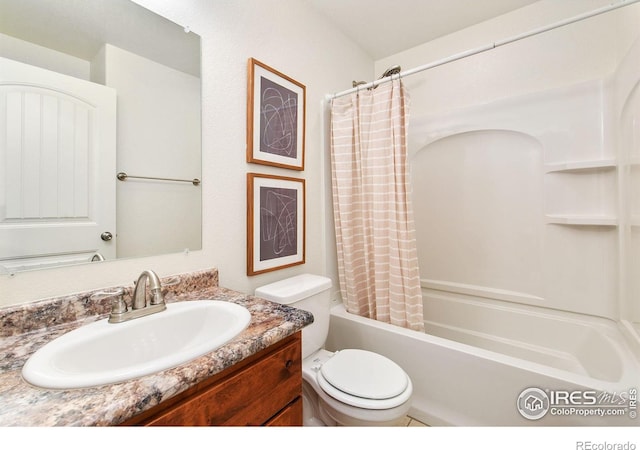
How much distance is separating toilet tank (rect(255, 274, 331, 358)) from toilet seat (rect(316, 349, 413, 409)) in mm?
143

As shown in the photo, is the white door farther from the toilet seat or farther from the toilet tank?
the toilet seat

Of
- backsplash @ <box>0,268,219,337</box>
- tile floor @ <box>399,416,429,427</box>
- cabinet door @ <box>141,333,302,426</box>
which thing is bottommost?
tile floor @ <box>399,416,429,427</box>

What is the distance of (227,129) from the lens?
1291 millimetres

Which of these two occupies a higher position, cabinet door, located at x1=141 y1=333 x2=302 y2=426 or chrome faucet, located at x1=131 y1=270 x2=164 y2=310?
chrome faucet, located at x1=131 y1=270 x2=164 y2=310

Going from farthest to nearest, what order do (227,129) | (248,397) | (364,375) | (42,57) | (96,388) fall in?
(227,129), (364,375), (42,57), (248,397), (96,388)

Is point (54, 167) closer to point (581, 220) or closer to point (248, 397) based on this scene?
point (248, 397)

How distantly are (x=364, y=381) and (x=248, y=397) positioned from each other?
0.60m

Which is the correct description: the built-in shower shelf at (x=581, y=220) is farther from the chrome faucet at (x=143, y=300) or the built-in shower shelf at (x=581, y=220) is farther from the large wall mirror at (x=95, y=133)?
the chrome faucet at (x=143, y=300)

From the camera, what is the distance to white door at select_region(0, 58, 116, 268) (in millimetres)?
779

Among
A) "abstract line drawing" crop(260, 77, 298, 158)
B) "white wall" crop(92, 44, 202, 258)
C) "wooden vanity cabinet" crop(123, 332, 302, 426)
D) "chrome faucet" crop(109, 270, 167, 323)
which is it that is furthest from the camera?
"abstract line drawing" crop(260, 77, 298, 158)

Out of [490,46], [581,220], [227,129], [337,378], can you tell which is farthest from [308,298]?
[581,220]

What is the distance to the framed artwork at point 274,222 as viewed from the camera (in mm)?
1392

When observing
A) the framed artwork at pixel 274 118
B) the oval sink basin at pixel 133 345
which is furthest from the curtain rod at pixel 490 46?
the oval sink basin at pixel 133 345

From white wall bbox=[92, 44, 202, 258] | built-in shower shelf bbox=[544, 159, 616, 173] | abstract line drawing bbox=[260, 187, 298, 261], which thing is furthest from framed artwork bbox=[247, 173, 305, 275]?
built-in shower shelf bbox=[544, 159, 616, 173]
